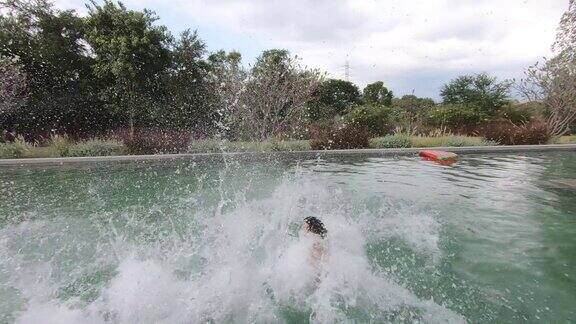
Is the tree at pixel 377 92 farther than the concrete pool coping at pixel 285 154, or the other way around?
the tree at pixel 377 92

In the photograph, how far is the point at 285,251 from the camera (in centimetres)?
475

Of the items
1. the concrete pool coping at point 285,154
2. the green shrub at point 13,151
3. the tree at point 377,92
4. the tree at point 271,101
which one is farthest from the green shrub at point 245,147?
the tree at point 377,92

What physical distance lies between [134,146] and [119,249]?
9.95 meters

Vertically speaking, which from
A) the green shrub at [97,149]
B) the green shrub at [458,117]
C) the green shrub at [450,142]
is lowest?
the green shrub at [450,142]

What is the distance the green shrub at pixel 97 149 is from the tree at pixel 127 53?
319cm

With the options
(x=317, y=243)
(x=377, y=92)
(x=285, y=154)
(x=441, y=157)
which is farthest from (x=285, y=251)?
(x=377, y=92)

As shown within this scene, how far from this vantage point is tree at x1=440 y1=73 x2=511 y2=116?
86.4ft

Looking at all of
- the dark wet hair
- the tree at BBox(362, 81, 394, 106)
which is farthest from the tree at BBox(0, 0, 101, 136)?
the tree at BBox(362, 81, 394, 106)

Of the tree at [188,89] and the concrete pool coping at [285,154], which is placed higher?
the tree at [188,89]

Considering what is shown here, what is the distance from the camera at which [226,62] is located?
2028 cm

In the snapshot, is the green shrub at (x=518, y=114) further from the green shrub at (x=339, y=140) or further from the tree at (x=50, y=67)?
the tree at (x=50, y=67)

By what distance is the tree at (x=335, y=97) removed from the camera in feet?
82.8

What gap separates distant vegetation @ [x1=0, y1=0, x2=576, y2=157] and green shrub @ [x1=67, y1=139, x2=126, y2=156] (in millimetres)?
219

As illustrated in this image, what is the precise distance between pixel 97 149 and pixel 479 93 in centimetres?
2654
